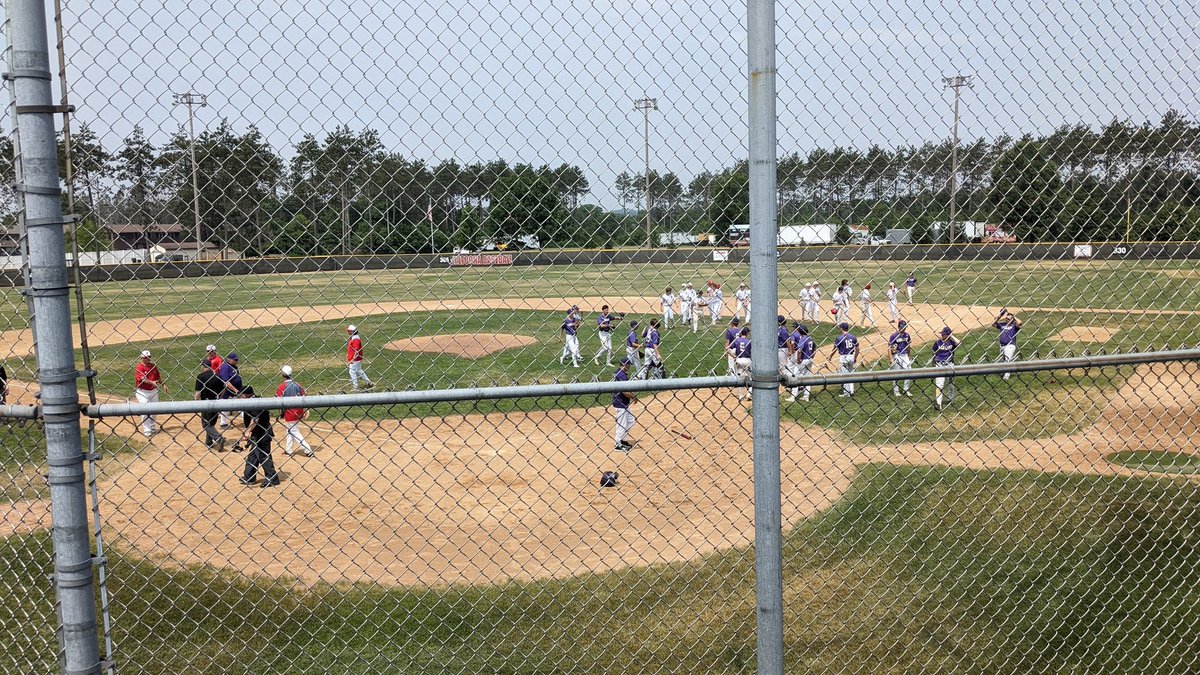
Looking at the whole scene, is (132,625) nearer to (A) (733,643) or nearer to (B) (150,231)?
(A) (733,643)

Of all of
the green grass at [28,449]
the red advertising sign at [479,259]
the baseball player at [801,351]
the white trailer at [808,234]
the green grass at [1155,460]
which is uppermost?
the white trailer at [808,234]

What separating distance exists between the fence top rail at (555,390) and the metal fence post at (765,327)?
0.50 ft

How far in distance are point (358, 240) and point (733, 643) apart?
223 inches

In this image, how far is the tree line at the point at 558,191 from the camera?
3576 millimetres

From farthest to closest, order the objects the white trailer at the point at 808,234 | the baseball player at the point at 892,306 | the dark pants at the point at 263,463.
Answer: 1. the baseball player at the point at 892,306
2. the dark pants at the point at 263,463
3. the white trailer at the point at 808,234

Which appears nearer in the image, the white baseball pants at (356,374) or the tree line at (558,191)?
the tree line at (558,191)

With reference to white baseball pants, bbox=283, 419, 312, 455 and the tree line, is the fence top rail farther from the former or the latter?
white baseball pants, bbox=283, 419, 312, 455

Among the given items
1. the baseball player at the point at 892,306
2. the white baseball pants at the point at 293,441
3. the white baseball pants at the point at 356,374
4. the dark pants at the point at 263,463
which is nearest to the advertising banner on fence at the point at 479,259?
the dark pants at the point at 263,463

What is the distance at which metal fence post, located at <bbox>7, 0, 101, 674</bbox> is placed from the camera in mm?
3098

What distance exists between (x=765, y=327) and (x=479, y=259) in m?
1.22

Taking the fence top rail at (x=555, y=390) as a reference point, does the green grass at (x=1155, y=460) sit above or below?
below

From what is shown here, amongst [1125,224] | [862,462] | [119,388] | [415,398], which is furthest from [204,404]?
[119,388]

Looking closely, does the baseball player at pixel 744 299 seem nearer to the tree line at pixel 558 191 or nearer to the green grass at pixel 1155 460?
the green grass at pixel 1155 460

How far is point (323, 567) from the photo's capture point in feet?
35.2
